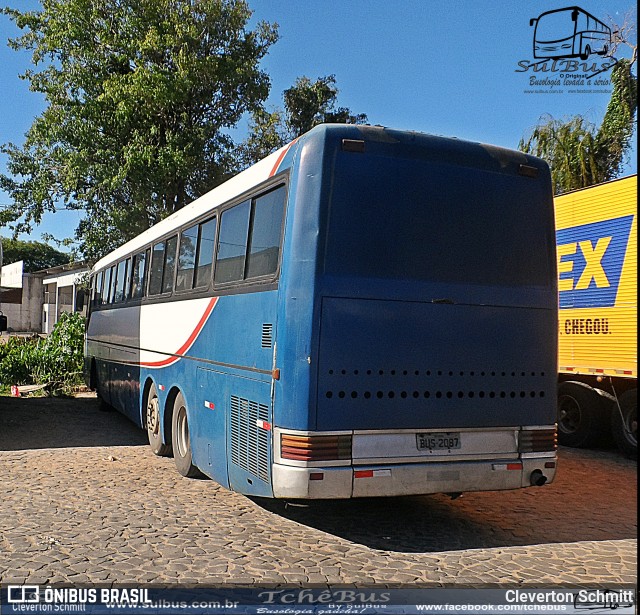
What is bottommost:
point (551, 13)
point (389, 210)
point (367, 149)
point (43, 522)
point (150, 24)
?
point (43, 522)

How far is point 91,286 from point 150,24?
33.0 feet

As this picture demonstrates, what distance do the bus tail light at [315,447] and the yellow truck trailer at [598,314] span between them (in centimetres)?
590

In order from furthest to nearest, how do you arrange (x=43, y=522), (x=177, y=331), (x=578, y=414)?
(x=578, y=414) → (x=177, y=331) → (x=43, y=522)

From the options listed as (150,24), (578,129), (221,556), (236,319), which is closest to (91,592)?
(221,556)

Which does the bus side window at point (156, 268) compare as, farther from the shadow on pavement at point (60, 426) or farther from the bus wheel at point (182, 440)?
the shadow on pavement at point (60, 426)

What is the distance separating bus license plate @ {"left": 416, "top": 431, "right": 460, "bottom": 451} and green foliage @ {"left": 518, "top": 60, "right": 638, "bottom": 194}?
19.8m

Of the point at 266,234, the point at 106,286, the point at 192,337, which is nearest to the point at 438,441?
the point at 266,234

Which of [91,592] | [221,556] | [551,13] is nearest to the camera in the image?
[91,592]

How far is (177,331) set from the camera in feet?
28.8

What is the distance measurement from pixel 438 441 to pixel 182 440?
3698mm

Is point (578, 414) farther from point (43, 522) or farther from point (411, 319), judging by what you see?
point (43, 522)

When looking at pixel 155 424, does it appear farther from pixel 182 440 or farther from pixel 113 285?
pixel 113 285

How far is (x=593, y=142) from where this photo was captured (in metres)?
24.7

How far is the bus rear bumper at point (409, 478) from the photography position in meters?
5.59
